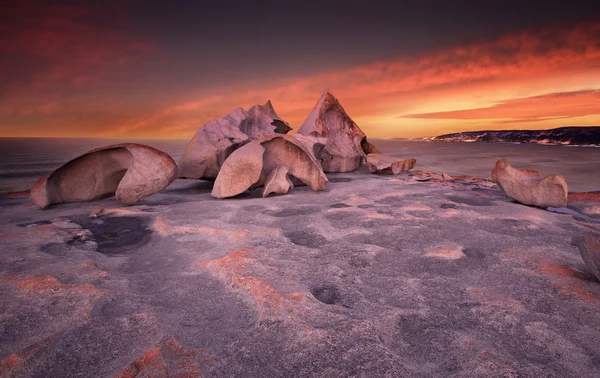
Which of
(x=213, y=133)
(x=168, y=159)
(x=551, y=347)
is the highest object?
(x=213, y=133)

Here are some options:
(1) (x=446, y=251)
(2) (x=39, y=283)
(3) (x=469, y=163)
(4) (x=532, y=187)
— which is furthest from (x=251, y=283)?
(3) (x=469, y=163)

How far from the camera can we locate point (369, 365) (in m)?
1.58

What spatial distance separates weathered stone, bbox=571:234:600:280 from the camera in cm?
239

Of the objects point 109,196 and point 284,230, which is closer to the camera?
point 284,230

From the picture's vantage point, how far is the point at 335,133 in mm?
10094

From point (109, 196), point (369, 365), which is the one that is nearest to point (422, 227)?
point (369, 365)

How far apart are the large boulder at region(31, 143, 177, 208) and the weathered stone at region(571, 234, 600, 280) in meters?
5.47

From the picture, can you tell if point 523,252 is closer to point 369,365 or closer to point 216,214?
point 369,365

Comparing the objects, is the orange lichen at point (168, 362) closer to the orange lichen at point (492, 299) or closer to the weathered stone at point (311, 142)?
the orange lichen at point (492, 299)

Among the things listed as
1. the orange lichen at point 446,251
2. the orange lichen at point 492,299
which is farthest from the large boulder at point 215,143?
the orange lichen at point 492,299

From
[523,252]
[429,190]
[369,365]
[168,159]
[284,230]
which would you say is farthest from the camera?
[429,190]

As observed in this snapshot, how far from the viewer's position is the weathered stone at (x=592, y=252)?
7.85ft

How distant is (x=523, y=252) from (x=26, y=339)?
12.8 ft

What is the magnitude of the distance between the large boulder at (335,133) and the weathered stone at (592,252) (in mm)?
7197
